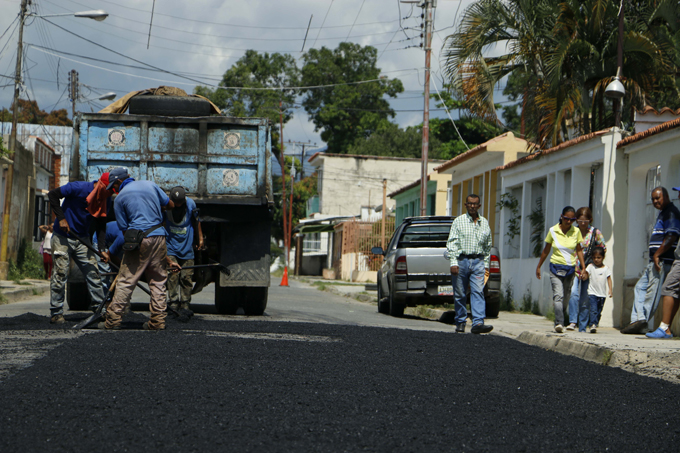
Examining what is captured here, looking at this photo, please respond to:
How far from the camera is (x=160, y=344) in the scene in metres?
7.48

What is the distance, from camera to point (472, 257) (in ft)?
35.5

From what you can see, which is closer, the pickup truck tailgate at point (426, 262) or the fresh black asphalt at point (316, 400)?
the fresh black asphalt at point (316, 400)

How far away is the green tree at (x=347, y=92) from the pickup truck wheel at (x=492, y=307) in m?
44.7

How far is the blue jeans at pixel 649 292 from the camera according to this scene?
10055 mm

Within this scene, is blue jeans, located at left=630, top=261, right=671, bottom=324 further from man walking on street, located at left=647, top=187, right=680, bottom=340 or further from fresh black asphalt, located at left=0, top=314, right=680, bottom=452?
fresh black asphalt, located at left=0, top=314, right=680, bottom=452

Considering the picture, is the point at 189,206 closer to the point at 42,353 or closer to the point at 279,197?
the point at 42,353

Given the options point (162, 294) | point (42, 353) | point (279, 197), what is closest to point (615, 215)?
point (162, 294)

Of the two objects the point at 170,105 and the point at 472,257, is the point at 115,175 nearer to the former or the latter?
the point at 170,105

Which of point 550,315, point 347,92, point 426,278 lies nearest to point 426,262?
point 426,278

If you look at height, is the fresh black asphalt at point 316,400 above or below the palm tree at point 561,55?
below

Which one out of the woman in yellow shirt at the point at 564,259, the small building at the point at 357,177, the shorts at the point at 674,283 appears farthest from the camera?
the small building at the point at 357,177

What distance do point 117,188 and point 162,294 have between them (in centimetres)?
136

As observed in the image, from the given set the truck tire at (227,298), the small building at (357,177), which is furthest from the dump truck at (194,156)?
the small building at (357,177)

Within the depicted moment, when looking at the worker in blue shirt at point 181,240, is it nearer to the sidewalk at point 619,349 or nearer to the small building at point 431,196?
the sidewalk at point 619,349
